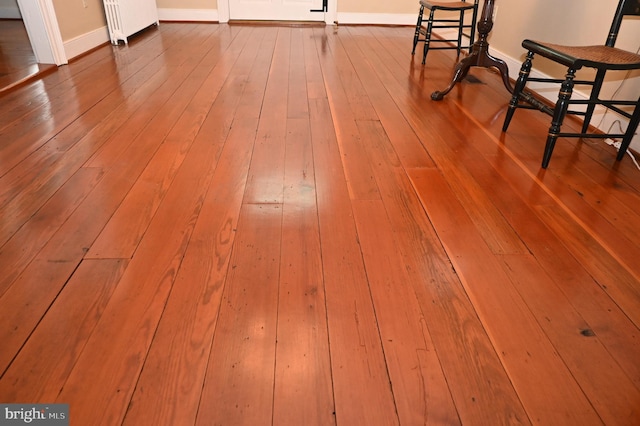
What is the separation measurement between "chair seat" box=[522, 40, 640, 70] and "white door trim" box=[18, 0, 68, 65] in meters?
3.12

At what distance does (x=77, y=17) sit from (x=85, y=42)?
188 millimetres

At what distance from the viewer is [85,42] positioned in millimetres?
3430

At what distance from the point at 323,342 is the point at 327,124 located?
4.72 feet

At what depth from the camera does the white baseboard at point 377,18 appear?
195 inches

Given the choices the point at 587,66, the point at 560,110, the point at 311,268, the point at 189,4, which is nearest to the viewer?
the point at 311,268

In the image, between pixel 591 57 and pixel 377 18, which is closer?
pixel 591 57

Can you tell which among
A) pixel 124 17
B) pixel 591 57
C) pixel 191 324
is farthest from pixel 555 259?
pixel 124 17

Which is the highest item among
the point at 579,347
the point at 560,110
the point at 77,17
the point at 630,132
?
the point at 77,17

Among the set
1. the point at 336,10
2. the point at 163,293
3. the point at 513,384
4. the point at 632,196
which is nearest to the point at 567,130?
the point at 632,196

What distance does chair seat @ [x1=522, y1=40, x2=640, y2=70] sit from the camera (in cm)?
160

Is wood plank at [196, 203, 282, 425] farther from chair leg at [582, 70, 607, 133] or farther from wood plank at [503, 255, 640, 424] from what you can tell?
chair leg at [582, 70, 607, 133]

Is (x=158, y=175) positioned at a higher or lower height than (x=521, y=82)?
lower

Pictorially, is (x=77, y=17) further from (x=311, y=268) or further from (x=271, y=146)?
(x=311, y=268)

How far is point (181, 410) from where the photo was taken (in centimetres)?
81
